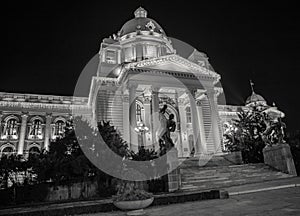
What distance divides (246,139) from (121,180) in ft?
44.5

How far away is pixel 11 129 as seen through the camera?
101 feet

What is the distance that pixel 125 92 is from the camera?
25047mm

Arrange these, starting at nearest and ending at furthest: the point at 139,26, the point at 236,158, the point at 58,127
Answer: the point at 236,158, the point at 58,127, the point at 139,26

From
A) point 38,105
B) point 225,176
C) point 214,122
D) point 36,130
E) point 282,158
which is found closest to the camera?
point 225,176

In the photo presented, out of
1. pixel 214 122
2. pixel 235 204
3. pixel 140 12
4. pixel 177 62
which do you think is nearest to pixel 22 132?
pixel 177 62

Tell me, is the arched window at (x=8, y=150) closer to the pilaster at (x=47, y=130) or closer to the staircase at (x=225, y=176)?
the pilaster at (x=47, y=130)

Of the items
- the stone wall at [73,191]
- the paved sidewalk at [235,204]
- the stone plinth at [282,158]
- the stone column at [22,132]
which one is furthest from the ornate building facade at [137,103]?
the paved sidewalk at [235,204]

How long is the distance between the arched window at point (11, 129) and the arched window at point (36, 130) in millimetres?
1933

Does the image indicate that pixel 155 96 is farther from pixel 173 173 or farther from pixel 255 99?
pixel 255 99

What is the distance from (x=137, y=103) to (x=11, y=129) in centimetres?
1791

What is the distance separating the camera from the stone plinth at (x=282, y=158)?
567 inches

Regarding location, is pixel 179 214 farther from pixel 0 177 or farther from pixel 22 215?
pixel 0 177

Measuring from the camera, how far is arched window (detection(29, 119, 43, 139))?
31328 mm

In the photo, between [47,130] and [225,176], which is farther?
[47,130]
